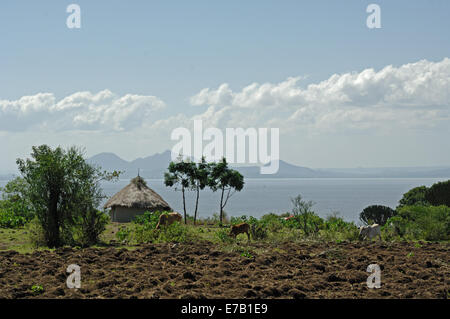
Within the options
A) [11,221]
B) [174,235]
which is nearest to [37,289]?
[174,235]

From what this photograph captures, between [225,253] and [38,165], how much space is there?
7.08 m

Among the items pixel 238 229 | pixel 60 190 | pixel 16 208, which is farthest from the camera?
pixel 16 208

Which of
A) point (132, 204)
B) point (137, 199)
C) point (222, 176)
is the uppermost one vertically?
point (222, 176)

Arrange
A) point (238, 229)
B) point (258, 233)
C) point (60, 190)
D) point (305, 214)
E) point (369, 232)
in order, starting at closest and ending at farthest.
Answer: point (60, 190) < point (238, 229) < point (369, 232) < point (258, 233) < point (305, 214)

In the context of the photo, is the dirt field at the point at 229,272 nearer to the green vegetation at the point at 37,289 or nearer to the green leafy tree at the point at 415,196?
the green vegetation at the point at 37,289

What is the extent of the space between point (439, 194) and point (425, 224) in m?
11.5

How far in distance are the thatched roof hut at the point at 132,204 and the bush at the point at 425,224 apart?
15.4 meters

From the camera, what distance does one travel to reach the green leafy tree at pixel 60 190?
50.8ft

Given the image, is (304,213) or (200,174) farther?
(200,174)

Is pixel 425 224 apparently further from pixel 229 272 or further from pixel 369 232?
pixel 229 272

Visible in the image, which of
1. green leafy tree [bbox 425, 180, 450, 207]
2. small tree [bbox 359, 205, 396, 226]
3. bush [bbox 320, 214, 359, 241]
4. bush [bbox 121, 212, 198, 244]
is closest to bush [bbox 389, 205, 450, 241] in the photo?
bush [bbox 320, 214, 359, 241]

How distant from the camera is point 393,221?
1869 cm

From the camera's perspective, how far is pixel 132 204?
96.0ft
